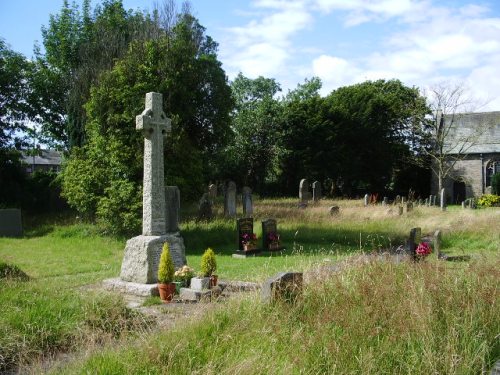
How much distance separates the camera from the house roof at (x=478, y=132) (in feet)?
143

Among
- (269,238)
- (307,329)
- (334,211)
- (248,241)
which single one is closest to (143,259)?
(307,329)

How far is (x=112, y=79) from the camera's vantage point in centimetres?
1789

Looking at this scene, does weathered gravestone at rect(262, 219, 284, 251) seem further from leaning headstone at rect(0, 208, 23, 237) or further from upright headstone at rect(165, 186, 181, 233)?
leaning headstone at rect(0, 208, 23, 237)

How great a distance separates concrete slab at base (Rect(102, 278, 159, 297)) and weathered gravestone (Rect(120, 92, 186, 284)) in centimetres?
17

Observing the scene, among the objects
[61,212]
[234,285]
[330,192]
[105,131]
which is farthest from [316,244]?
[330,192]

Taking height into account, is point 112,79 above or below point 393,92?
below

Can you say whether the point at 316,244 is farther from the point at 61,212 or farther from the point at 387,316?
the point at 61,212

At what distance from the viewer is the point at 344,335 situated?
469 cm

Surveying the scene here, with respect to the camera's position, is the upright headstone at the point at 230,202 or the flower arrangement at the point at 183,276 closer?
the flower arrangement at the point at 183,276

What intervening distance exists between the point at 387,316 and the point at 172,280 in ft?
14.6

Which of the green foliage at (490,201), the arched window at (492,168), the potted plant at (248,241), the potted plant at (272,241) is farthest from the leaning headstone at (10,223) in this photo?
the arched window at (492,168)

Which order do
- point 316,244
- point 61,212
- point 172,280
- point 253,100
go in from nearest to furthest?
1. point 172,280
2. point 316,244
3. point 61,212
4. point 253,100

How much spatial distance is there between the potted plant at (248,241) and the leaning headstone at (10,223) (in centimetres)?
1071

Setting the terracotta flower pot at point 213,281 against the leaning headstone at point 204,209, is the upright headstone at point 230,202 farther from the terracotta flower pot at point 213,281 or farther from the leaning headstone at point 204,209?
the terracotta flower pot at point 213,281
